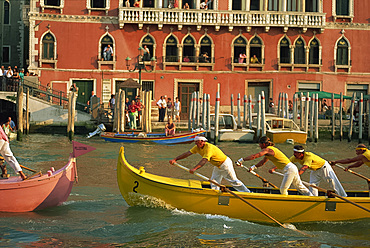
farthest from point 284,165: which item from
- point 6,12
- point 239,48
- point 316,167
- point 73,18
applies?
point 6,12

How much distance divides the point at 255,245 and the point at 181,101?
72.7 feet

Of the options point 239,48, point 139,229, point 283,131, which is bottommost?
point 139,229

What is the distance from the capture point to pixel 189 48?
31562 mm

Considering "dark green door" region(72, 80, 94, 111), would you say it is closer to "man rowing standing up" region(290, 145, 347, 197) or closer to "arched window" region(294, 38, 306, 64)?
"arched window" region(294, 38, 306, 64)

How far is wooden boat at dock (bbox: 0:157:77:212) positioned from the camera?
11055mm

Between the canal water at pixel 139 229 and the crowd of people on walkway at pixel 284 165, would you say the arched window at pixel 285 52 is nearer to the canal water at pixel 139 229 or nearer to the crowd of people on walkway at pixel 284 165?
the canal water at pixel 139 229

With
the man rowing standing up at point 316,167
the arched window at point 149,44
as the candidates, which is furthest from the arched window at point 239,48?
the man rowing standing up at point 316,167

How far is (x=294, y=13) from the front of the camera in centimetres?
3133

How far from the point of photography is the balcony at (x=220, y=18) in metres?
30.5

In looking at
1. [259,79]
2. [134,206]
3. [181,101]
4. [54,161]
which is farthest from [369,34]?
[134,206]

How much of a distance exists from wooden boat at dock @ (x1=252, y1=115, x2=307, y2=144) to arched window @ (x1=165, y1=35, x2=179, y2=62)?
705 cm

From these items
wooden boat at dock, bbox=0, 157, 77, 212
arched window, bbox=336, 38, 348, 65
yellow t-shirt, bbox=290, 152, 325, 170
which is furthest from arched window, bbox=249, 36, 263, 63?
wooden boat at dock, bbox=0, 157, 77, 212

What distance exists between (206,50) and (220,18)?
76.2 inches

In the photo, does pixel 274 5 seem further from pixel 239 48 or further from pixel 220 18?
pixel 220 18
